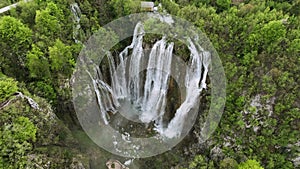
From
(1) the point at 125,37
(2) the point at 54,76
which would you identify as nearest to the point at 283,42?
(1) the point at 125,37

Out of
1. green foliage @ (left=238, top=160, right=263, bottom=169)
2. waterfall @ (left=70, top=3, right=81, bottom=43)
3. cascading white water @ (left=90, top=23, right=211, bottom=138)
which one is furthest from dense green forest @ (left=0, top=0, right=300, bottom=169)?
cascading white water @ (left=90, top=23, right=211, bottom=138)

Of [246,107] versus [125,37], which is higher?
[125,37]

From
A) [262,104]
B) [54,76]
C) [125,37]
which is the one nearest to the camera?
[262,104]

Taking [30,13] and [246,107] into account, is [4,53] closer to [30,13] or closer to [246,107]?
[30,13]

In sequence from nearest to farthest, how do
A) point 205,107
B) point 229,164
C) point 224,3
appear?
point 229,164, point 205,107, point 224,3

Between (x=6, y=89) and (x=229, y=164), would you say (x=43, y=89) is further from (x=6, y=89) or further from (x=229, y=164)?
(x=229, y=164)

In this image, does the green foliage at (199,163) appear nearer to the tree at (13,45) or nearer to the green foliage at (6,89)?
the green foliage at (6,89)

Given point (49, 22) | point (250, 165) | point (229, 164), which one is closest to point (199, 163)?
point (229, 164)
